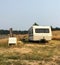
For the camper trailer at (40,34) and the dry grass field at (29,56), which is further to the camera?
the camper trailer at (40,34)

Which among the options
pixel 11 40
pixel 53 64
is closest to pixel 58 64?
pixel 53 64

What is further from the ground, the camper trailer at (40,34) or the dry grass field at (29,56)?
the camper trailer at (40,34)

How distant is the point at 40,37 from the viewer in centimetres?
3297

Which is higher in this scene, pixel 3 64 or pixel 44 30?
pixel 44 30

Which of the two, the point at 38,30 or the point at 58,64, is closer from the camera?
the point at 58,64

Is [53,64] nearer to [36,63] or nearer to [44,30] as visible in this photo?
[36,63]

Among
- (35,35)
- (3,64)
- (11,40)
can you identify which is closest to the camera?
(3,64)

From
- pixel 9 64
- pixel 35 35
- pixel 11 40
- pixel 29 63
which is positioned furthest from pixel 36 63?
pixel 35 35

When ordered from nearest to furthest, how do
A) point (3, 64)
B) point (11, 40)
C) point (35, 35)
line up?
1. point (3, 64)
2. point (11, 40)
3. point (35, 35)

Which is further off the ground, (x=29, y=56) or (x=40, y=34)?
(x=40, y=34)

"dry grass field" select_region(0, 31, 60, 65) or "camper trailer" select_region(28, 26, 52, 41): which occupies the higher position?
"camper trailer" select_region(28, 26, 52, 41)

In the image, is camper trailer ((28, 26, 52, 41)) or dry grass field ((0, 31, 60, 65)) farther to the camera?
camper trailer ((28, 26, 52, 41))

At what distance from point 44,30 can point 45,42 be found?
1494mm

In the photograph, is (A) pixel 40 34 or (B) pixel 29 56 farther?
(A) pixel 40 34
